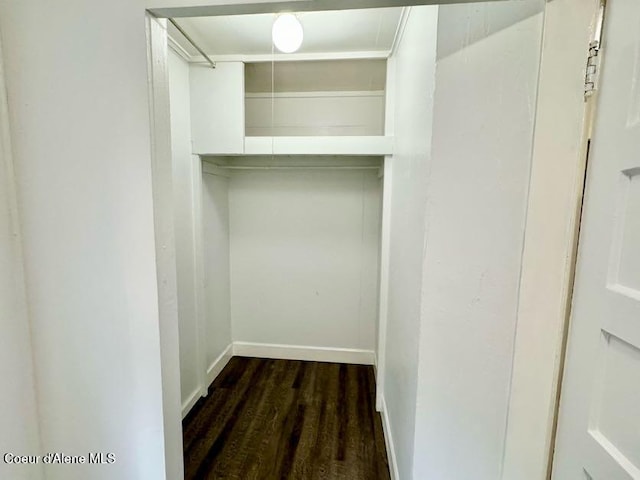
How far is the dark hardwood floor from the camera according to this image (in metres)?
1.79

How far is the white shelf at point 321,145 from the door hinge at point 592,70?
138 centimetres

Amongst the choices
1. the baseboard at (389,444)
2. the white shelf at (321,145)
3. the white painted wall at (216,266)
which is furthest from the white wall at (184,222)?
the baseboard at (389,444)

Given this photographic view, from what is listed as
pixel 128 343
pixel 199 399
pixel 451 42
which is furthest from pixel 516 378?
pixel 199 399

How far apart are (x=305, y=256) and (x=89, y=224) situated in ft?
7.13

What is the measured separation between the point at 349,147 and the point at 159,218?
1.58 m

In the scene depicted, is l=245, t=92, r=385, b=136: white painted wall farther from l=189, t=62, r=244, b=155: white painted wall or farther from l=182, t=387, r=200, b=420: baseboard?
l=182, t=387, r=200, b=420: baseboard

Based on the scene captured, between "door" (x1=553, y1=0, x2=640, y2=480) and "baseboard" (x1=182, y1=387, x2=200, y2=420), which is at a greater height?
"door" (x1=553, y1=0, x2=640, y2=480)

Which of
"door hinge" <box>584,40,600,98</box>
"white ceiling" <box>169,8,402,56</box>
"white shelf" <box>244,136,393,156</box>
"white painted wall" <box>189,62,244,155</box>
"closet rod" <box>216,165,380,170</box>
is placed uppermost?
"white ceiling" <box>169,8,402,56</box>

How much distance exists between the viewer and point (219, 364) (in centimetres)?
282

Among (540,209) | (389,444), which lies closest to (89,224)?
(540,209)

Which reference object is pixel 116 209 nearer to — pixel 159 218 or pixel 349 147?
pixel 159 218

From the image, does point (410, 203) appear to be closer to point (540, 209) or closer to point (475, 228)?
point (475, 228)

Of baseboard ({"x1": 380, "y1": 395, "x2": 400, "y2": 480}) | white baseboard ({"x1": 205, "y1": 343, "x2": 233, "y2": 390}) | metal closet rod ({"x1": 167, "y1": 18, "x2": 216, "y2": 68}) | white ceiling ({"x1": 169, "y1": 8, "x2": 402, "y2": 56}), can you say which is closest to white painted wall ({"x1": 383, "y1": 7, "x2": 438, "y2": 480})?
baseboard ({"x1": 380, "y1": 395, "x2": 400, "y2": 480})

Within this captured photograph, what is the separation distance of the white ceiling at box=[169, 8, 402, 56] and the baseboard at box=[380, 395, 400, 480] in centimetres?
247
